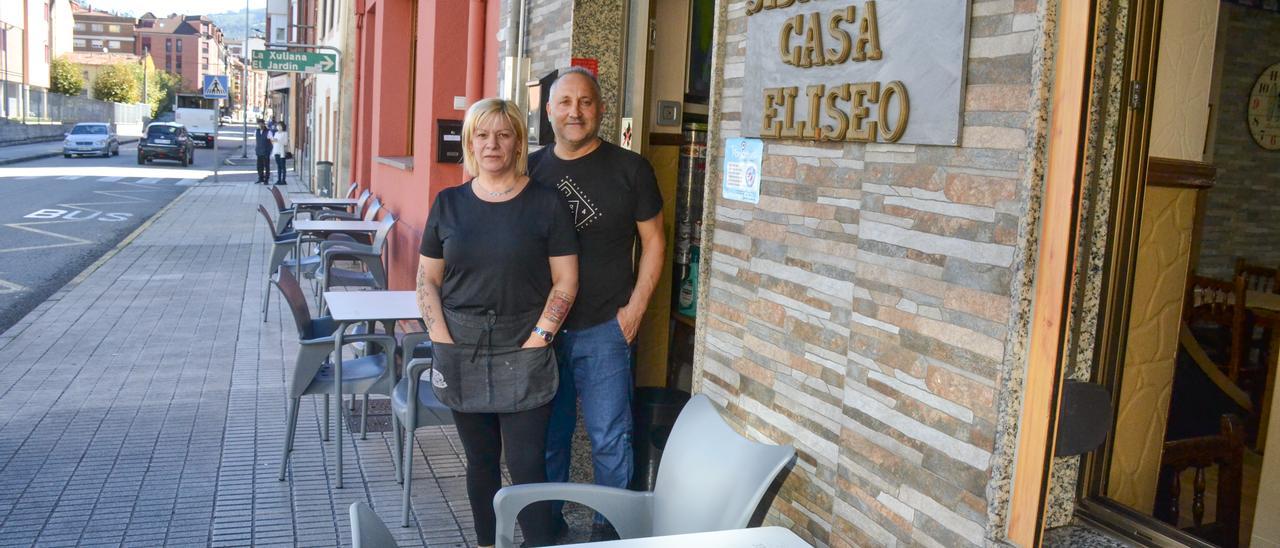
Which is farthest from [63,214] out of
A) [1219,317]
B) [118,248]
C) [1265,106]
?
[1219,317]

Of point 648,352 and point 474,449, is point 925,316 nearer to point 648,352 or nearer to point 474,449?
point 474,449

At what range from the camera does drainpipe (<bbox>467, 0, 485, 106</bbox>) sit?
7.12m

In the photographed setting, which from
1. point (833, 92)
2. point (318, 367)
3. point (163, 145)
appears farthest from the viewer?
point (163, 145)

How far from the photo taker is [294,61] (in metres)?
17.1

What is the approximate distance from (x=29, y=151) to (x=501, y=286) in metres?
44.7

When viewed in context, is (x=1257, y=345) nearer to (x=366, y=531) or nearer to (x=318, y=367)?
(x=318, y=367)

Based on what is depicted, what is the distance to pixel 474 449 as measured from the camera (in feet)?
12.5

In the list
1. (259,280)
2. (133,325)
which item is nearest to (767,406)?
(133,325)

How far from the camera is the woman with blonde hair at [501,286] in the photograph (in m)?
3.56

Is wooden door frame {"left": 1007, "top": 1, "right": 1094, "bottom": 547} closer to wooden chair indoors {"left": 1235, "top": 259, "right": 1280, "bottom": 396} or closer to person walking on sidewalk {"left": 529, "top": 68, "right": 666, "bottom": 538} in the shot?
person walking on sidewalk {"left": 529, "top": 68, "right": 666, "bottom": 538}

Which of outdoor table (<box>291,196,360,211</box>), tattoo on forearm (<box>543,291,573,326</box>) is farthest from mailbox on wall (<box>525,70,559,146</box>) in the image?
outdoor table (<box>291,196,360,211</box>)

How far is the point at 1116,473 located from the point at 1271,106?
6472 mm

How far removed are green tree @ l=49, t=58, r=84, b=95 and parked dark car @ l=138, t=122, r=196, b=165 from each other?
43136 mm

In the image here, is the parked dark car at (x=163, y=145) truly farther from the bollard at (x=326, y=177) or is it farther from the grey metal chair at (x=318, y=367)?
the grey metal chair at (x=318, y=367)
